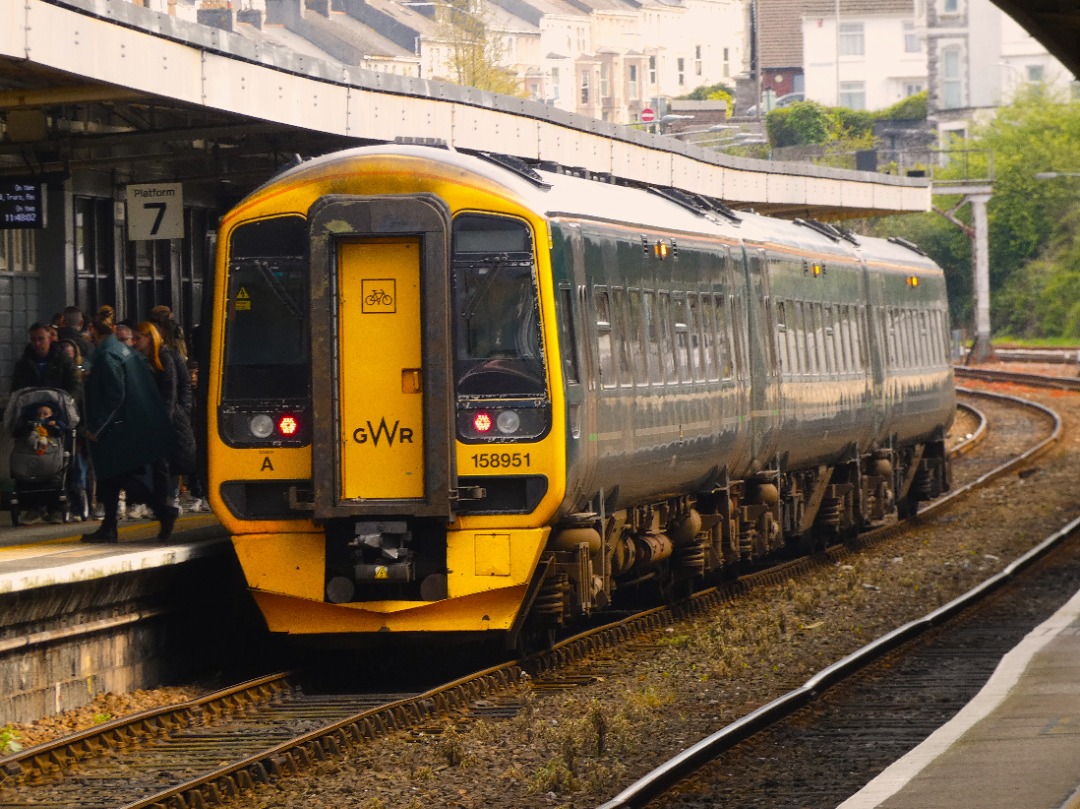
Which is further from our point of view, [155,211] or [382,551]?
[155,211]

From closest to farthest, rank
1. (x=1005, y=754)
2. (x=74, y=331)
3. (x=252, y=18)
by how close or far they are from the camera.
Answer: (x=1005, y=754)
(x=74, y=331)
(x=252, y=18)

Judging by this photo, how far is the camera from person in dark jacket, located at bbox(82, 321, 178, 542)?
44.1 ft

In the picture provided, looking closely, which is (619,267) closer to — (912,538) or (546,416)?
(546,416)

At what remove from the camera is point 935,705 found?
Answer: 1216 cm

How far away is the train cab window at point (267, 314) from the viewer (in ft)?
41.2

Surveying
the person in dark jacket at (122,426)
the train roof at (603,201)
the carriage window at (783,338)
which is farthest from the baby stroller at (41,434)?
the carriage window at (783,338)

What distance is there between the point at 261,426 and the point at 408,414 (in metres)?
0.91

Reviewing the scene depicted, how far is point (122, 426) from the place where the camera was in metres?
13.5

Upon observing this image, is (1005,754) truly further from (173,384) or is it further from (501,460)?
(173,384)

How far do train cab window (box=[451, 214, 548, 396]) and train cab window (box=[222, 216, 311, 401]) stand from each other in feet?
3.04

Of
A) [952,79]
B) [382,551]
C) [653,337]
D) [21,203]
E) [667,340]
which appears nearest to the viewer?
[382,551]

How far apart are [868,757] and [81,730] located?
404 centimetres

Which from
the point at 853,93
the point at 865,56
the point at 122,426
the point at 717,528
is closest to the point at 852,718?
the point at 122,426

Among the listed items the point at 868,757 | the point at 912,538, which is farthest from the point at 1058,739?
the point at 912,538
